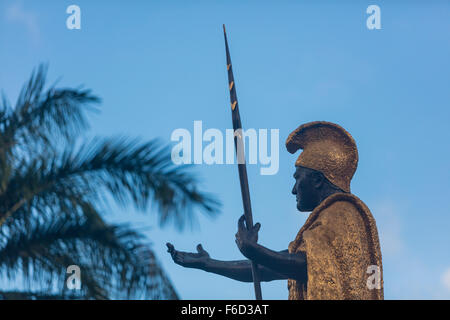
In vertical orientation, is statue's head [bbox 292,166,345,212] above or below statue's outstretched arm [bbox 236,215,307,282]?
above

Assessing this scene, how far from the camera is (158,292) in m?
8.05

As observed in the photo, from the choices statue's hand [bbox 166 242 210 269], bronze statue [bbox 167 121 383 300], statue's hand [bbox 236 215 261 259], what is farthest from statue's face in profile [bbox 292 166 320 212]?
statue's hand [bbox 166 242 210 269]

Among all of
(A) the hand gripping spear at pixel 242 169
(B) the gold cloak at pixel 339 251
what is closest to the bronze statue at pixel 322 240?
(B) the gold cloak at pixel 339 251

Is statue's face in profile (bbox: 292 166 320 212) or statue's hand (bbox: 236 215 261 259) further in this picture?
statue's face in profile (bbox: 292 166 320 212)

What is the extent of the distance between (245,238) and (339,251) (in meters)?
1.20

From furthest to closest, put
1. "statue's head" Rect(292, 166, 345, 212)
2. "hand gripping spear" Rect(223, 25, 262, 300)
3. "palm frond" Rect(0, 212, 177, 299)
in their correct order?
"statue's head" Rect(292, 166, 345, 212) < "hand gripping spear" Rect(223, 25, 262, 300) < "palm frond" Rect(0, 212, 177, 299)

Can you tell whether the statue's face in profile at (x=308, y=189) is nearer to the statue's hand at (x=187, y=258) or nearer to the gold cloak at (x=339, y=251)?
the gold cloak at (x=339, y=251)

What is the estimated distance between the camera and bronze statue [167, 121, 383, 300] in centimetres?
1102

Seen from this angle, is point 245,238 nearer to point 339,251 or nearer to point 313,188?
point 339,251

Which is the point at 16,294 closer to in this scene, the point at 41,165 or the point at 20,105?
the point at 41,165

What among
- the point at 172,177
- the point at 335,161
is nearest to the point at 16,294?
the point at 172,177

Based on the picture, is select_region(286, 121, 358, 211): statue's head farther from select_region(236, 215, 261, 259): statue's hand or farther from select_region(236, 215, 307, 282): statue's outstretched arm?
select_region(236, 215, 261, 259): statue's hand

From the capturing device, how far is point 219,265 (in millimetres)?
12266

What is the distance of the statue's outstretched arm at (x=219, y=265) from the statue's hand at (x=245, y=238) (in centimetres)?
116
